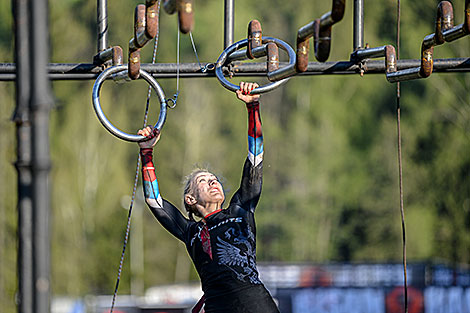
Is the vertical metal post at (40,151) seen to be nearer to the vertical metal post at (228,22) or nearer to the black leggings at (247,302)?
the black leggings at (247,302)

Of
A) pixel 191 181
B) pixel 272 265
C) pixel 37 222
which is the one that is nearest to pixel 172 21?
pixel 272 265

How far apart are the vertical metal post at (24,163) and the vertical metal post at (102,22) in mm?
1798

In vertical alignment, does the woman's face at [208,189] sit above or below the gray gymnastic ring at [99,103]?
below

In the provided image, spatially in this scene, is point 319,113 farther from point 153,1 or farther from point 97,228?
point 153,1

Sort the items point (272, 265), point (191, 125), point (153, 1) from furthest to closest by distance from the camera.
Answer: point (191, 125) < point (272, 265) < point (153, 1)

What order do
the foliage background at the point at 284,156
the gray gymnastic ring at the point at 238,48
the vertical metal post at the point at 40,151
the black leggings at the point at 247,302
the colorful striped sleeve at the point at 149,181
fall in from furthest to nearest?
1. the foliage background at the point at 284,156
2. the colorful striped sleeve at the point at 149,181
3. the black leggings at the point at 247,302
4. the gray gymnastic ring at the point at 238,48
5. the vertical metal post at the point at 40,151

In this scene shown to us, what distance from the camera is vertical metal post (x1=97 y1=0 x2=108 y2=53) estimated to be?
4.31 meters

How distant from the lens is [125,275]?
70.6ft

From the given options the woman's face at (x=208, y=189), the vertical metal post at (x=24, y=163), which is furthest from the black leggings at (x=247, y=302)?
the vertical metal post at (x=24, y=163)

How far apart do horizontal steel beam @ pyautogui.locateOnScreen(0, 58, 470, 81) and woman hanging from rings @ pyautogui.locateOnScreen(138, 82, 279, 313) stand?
274 mm

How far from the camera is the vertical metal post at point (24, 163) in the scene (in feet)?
8.16

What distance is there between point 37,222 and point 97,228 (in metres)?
19.2

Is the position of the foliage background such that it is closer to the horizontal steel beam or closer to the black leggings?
the horizontal steel beam

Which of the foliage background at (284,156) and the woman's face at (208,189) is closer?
the woman's face at (208,189)
